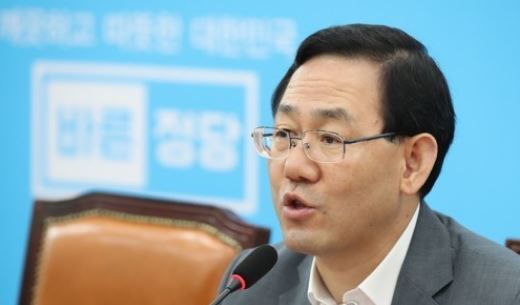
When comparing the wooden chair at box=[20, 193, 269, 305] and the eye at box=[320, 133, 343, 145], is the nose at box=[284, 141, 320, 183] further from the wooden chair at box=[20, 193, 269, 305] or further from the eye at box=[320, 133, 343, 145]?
the wooden chair at box=[20, 193, 269, 305]

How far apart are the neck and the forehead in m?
0.22

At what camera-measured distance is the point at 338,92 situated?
163 centimetres

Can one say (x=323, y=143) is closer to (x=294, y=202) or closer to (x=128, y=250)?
(x=294, y=202)

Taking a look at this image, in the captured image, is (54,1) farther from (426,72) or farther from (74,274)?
(426,72)

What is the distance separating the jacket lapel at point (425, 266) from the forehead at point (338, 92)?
246 millimetres

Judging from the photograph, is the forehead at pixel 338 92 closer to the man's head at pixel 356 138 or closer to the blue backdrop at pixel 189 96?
the man's head at pixel 356 138

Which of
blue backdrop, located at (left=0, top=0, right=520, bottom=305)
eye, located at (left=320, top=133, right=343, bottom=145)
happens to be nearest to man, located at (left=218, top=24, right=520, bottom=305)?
eye, located at (left=320, top=133, right=343, bottom=145)

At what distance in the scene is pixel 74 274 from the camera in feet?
7.13

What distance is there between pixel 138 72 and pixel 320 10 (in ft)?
2.41

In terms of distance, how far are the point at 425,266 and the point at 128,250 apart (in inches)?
29.4

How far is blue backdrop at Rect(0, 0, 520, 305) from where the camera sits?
260cm

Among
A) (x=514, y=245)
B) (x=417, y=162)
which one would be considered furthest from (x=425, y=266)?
(x=514, y=245)

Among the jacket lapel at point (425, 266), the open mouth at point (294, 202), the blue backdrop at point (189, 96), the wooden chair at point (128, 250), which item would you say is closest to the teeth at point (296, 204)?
the open mouth at point (294, 202)

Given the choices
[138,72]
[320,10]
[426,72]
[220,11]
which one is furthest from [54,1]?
[426,72]
